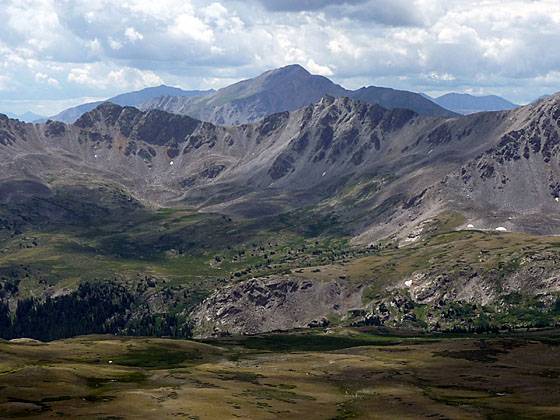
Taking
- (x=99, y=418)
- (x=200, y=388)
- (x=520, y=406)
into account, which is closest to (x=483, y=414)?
(x=520, y=406)

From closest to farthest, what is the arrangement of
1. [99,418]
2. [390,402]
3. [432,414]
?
[99,418], [432,414], [390,402]

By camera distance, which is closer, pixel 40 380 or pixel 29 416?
pixel 29 416

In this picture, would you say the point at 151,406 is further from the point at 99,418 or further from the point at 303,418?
the point at 303,418

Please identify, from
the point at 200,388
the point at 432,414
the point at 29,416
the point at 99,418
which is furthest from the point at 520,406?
the point at 29,416

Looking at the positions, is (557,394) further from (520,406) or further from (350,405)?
(350,405)

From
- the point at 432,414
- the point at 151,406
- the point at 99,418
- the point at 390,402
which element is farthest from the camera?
the point at 390,402

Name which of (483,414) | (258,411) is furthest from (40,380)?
(483,414)

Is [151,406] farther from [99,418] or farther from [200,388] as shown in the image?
[200,388]

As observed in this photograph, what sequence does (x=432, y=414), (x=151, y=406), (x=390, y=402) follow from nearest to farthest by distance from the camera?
1. (x=151, y=406)
2. (x=432, y=414)
3. (x=390, y=402)

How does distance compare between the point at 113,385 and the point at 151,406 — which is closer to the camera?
the point at 151,406
